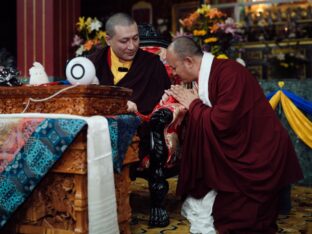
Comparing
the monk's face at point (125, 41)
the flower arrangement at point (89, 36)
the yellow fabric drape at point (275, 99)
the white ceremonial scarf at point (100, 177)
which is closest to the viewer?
the white ceremonial scarf at point (100, 177)

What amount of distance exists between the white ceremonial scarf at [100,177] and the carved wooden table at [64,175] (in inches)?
2.1

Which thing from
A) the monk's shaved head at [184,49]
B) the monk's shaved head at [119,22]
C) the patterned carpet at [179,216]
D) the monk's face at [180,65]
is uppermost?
the monk's shaved head at [119,22]

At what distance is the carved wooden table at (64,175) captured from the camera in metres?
1.86

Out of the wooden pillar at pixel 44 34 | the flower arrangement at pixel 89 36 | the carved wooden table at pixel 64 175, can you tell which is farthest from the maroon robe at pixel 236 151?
the wooden pillar at pixel 44 34

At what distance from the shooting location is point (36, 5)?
17.1 feet

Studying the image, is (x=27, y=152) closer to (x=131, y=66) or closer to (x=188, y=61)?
(x=188, y=61)

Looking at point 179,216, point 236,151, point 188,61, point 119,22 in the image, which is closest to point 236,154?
point 236,151

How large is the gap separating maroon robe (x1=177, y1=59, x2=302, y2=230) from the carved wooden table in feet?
1.47

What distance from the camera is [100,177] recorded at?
6.00 ft

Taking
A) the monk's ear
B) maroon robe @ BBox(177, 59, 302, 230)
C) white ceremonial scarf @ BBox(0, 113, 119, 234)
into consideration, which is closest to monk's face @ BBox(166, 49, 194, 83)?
the monk's ear

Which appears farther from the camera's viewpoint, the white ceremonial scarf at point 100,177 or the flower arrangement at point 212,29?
the flower arrangement at point 212,29

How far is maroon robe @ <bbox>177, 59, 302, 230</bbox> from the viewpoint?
2.24 meters

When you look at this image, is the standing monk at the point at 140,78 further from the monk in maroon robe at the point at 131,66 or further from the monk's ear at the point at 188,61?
the monk's ear at the point at 188,61

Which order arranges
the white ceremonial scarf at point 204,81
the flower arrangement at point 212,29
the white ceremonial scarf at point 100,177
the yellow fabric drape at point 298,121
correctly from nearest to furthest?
the white ceremonial scarf at point 100,177 < the white ceremonial scarf at point 204,81 < the yellow fabric drape at point 298,121 < the flower arrangement at point 212,29
